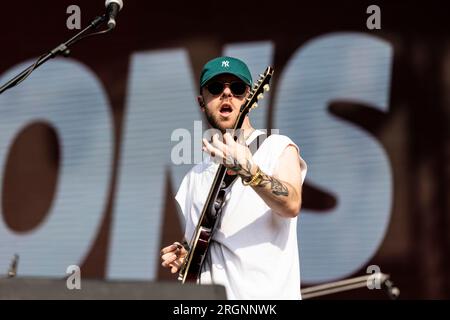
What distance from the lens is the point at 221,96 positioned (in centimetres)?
289

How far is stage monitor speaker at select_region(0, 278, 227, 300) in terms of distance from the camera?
1.81m

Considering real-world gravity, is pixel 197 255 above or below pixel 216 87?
below

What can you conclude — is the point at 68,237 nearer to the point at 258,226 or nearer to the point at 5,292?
the point at 258,226

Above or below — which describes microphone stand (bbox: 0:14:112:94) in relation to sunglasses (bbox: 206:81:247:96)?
above

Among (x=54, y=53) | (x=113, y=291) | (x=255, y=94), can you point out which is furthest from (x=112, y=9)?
(x=113, y=291)

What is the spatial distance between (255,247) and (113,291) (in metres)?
0.90

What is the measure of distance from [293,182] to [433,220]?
4.11 m

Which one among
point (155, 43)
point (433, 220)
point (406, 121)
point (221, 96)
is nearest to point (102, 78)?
point (155, 43)

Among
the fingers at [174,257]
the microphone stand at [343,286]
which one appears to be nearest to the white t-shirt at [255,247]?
the fingers at [174,257]

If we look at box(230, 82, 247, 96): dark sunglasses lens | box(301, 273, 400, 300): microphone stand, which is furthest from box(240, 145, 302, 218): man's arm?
box(301, 273, 400, 300): microphone stand

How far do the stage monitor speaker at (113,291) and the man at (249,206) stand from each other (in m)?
0.59

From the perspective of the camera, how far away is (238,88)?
2896 millimetres

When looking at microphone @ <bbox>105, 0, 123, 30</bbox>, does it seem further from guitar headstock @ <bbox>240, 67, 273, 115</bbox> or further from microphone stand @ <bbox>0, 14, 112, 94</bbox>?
guitar headstock @ <bbox>240, 67, 273, 115</bbox>

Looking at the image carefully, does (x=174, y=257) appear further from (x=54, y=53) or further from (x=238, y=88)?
(x=54, y=53)
